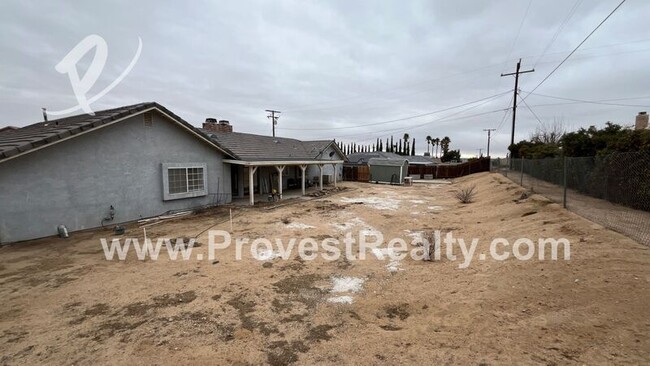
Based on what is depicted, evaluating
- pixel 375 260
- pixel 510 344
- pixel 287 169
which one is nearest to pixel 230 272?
pixel 375 260

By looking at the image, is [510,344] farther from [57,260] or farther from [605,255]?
[57,260]

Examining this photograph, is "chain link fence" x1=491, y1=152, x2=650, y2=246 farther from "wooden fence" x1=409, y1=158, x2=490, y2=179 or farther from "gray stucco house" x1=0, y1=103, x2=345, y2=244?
"wooden fence" x1=409, y1=158, x2=490, y2=179

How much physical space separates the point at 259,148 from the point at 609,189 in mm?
16840

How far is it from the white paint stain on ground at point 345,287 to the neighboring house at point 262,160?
9390 millimetres

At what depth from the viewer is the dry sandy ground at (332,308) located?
350 cm

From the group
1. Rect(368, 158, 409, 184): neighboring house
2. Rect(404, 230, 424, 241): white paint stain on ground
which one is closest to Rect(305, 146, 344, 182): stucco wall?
Rect(368, 158, 409, 184): neighboring house


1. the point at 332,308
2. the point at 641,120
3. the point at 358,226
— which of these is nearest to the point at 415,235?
the point at 358,226

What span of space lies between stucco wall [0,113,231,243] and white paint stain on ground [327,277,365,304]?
30.6 feet

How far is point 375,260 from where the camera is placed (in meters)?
7.17

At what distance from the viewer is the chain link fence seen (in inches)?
282

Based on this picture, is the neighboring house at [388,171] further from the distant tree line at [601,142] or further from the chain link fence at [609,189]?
the chain link fence at [609,189]

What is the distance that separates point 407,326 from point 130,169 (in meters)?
11.4

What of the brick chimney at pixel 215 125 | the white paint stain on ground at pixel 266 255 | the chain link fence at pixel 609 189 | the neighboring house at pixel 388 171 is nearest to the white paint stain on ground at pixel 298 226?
A: the white paint stain on ground at pixel 266 255

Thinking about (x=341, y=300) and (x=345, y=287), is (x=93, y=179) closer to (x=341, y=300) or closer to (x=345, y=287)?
(x=345, y=287)
